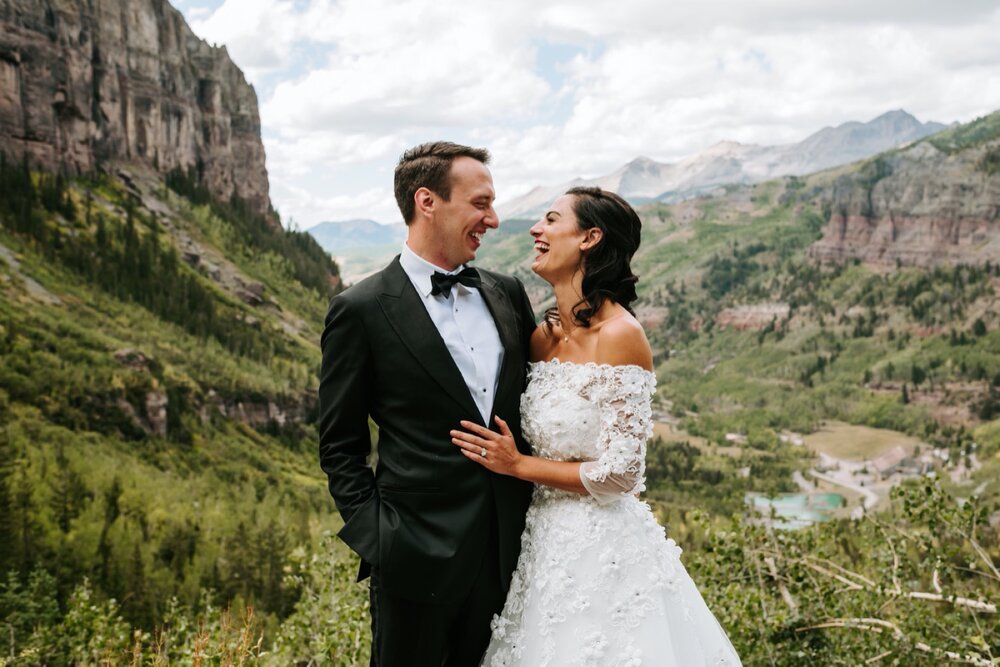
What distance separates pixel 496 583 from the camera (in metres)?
4.48

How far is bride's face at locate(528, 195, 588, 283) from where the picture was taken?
4.81m

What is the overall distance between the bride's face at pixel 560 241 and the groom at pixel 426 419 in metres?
0.48

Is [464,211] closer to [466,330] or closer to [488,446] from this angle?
[466,330]

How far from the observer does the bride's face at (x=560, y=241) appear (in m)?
4.81

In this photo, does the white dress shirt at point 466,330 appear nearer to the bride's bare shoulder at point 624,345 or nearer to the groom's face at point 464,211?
the groom's face at point 464,211

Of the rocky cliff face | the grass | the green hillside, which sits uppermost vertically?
the rocky cliff face

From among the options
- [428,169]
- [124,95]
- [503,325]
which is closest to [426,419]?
[503,325]

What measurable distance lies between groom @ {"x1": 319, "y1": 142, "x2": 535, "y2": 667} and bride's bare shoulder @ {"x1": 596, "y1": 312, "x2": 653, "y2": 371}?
54cm

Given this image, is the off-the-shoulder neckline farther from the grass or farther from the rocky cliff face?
the grass

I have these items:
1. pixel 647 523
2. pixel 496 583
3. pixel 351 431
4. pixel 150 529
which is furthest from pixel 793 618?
pixel 150 529

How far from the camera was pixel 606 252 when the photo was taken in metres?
4.82

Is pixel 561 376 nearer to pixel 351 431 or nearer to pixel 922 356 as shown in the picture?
pixel 351 431

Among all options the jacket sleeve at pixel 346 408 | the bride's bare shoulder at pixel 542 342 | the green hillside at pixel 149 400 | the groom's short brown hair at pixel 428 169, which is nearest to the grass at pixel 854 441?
the green hillside at pixel 149 400

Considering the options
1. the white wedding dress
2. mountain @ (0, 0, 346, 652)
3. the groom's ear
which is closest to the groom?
the groom's ear
